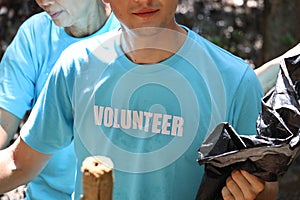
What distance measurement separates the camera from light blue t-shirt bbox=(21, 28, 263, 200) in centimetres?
215

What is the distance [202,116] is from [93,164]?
0.57 meters

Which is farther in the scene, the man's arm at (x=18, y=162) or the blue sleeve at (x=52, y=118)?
the man's arm at (x=18, y=162)

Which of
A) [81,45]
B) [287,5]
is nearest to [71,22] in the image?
[81,45]

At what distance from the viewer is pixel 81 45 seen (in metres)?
2.31

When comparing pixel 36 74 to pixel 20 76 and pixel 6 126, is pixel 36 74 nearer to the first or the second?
pixel 20 76

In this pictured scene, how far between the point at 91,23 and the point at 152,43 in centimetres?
78

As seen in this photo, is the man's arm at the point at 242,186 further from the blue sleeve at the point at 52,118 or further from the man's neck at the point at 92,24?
the man's neck at the point at 92,24

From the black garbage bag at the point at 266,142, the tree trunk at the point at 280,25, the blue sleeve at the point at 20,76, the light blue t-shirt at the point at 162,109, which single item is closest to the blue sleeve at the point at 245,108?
the light blue t-shirt at the point at 162,109

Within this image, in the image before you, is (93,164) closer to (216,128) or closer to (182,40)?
(216,128)

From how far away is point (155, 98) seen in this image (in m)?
2.18

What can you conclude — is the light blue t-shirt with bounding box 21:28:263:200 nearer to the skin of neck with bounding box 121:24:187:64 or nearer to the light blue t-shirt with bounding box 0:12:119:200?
the skin of neck with bounding box 121:24:187:64

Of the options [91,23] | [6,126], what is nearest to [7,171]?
[6,126]

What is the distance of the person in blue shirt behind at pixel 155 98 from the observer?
2.14m

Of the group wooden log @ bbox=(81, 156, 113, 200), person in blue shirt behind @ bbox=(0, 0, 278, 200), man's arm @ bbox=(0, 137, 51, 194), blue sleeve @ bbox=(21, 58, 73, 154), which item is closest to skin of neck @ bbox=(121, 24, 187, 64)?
person in blue shirt behind @ bbox=(0, 0, 278, 200)
